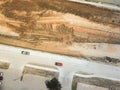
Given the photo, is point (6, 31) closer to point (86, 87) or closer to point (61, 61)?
point (61, 61)

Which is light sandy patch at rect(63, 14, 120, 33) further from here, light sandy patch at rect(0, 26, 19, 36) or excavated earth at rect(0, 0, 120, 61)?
light sandy patch at rect(0, 26, 19, 36)

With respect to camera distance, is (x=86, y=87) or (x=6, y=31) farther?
(x=6, y=31)

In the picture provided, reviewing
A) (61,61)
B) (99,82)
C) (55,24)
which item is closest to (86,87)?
(99,82)

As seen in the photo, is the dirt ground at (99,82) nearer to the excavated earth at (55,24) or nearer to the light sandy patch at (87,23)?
the excavated earth at (55,24)

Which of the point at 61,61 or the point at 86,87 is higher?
the point at 61,61

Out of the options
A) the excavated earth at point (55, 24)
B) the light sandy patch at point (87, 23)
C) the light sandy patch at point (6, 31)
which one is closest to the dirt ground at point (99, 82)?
the excavated earth at point (55, 24)

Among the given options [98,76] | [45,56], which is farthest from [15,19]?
[98,76]

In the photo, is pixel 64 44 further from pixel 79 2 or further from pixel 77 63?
pixel 79 2

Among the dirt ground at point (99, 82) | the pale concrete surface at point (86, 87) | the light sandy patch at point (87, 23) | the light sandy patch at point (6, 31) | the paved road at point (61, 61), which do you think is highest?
the light sandy patch at point (87, 23)

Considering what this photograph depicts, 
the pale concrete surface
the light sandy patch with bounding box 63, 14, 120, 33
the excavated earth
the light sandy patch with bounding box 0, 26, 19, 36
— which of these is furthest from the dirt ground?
the light sandy patch with bounding box 0, 26, 19, 36

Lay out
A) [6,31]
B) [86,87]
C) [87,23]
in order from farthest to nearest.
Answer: [6,31], [87,23], [86,87]
